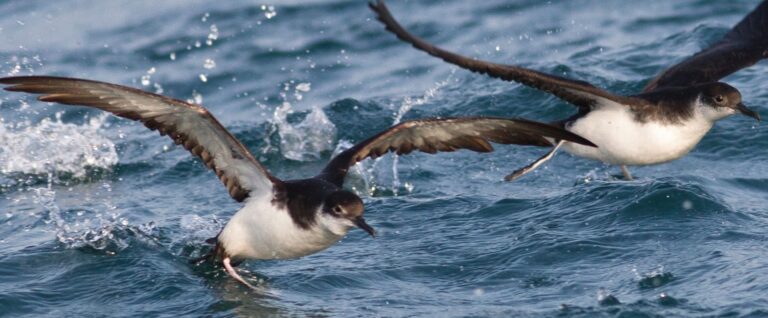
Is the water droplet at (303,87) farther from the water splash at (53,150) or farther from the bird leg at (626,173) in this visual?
the bird leg at (626,173)

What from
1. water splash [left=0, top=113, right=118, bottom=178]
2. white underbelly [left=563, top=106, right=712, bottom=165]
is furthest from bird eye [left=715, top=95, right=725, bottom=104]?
water splash [left=0, top=113, right=118, bottom=178]

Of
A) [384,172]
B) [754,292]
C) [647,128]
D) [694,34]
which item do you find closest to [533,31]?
[694,34]

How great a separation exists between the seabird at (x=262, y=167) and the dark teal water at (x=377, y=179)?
0.56 meters

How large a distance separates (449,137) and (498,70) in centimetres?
73

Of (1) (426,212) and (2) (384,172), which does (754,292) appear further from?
(2) (384,172)

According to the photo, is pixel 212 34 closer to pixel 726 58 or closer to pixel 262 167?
pixel 726 58

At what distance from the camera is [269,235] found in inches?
351

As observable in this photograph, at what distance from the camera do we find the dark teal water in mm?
9398

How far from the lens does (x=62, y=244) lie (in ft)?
34.8

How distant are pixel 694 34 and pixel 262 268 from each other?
8.89 metres

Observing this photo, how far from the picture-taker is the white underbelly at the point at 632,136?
9914 millimetres

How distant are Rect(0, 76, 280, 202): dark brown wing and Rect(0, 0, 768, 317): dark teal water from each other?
0.94 metres

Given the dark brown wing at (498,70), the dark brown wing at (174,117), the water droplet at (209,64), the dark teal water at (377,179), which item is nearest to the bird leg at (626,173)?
the dark teal water at (377,179)

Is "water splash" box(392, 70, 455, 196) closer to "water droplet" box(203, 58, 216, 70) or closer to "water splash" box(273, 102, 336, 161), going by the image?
"water splash" box(273, 102, 336, 161)
